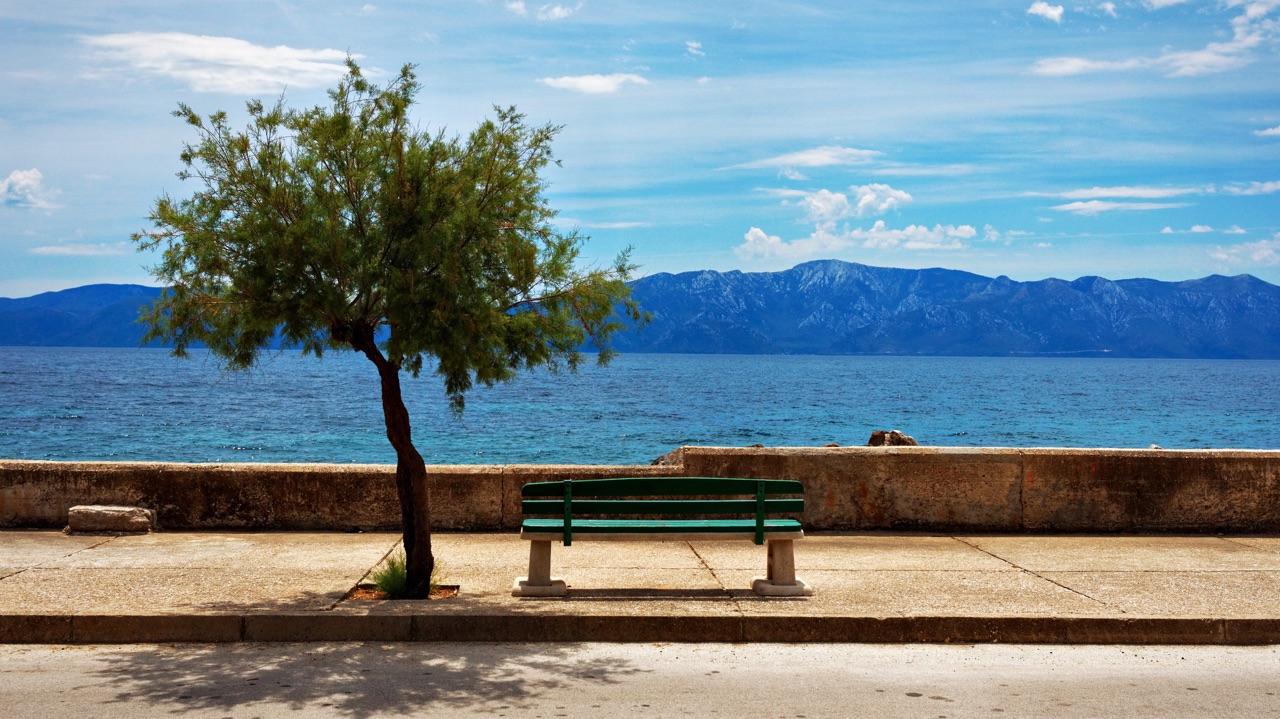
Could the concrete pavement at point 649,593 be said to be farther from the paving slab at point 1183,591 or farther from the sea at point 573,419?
the sea at point 573,419

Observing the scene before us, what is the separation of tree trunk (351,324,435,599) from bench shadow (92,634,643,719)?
38.2 inches

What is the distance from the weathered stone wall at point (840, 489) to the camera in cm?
1046

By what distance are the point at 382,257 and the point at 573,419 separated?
69.1 meters

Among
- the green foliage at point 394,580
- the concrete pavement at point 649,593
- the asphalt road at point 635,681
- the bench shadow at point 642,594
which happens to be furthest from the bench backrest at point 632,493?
the asphalt road at point 635,681

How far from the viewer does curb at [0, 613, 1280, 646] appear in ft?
23.4

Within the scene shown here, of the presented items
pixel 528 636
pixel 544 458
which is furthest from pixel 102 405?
pixel 528 636

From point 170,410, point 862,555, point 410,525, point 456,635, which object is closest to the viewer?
point 456,635

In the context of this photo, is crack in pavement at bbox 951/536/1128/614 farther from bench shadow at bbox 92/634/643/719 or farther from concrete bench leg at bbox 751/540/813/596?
bench shadow at bbox 92/634/643/719

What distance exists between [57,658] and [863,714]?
4.66 m

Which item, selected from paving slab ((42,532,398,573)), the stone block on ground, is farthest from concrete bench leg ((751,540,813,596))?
the stone block on ground

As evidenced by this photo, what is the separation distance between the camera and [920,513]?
1072 cm

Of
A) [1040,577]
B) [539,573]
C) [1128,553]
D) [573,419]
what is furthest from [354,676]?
[573,419]

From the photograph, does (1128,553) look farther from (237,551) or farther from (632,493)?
(237,551)

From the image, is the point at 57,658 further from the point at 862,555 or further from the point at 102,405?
the point at 102,405
